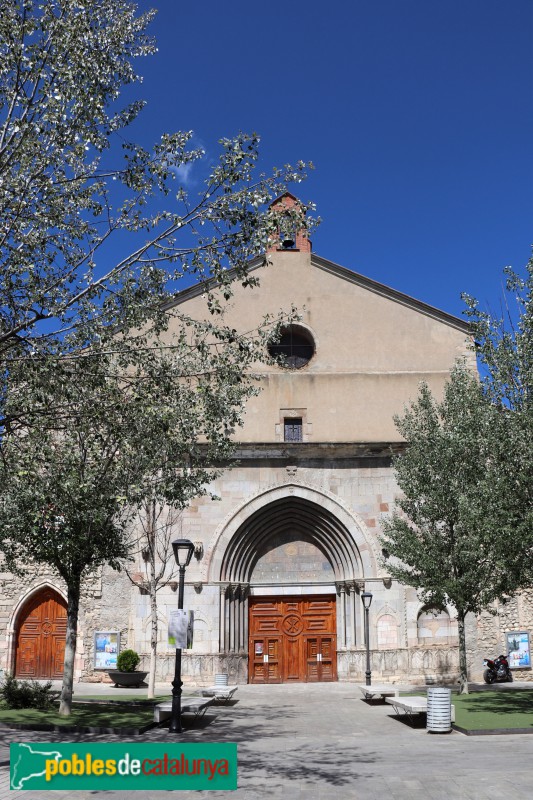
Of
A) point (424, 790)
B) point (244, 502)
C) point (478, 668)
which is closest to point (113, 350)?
point (424, 790)

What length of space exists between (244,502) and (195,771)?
16702 millimetres

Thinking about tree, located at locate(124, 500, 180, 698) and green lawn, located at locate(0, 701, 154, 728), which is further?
tree, located at locate(124, 500, 180, 698)

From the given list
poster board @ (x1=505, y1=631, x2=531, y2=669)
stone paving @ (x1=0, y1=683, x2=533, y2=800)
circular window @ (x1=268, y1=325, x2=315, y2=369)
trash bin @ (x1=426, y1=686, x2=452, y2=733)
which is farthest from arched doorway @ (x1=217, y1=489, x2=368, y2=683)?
trash bin @ (x1=426, y1=686, x2=452, y2=733)

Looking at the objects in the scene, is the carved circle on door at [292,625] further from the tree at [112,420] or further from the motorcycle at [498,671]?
the tree at [112,420]

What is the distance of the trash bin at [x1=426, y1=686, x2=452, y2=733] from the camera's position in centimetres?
1267

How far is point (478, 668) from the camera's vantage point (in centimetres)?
2384

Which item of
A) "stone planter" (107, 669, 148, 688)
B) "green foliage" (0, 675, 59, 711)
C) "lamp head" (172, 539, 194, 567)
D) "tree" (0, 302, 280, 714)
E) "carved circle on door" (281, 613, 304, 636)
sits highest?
"tree" (0, 302, 280, 714)

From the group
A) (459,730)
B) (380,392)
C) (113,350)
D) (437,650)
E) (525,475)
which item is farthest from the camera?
(380,392)

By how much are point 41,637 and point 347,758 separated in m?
17.1

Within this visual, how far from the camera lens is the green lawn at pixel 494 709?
13018mm

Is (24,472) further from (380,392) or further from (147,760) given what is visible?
(380,392)

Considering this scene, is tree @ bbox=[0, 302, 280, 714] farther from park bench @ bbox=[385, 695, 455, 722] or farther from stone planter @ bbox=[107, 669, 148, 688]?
stone planter @ bbox=[107, 669, 148, 688]

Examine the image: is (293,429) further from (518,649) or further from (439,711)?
(439,711)

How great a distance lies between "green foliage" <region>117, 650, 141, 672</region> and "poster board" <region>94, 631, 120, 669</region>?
82 centimetres
